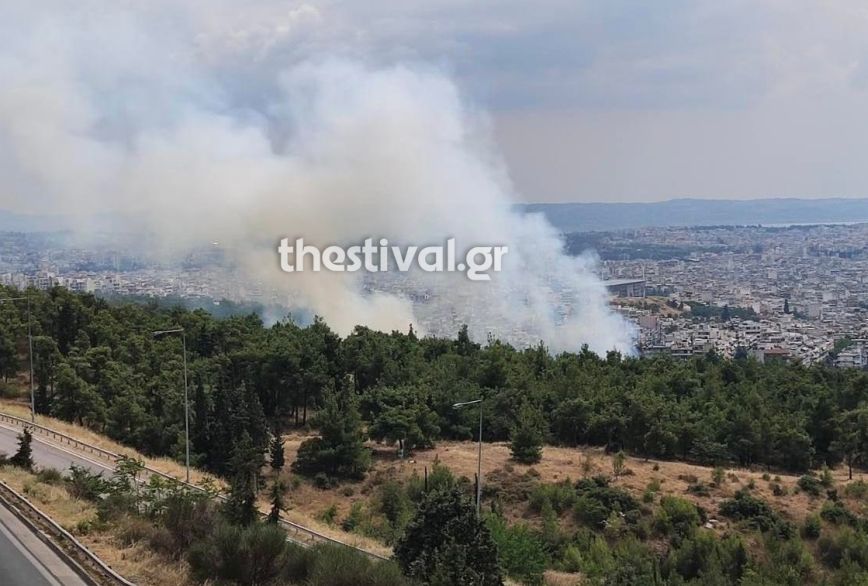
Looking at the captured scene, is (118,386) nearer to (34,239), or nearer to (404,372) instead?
(404,372)

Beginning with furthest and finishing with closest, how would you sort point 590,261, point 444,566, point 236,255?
point 590,261 → point 236,255 → point 444,566

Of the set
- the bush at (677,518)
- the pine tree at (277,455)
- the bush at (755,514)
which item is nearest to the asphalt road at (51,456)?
the pine tree at (277,455)

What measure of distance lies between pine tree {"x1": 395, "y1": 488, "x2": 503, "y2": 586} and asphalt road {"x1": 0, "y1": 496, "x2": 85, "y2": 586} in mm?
4482

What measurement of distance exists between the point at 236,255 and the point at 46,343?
4666 centimetres

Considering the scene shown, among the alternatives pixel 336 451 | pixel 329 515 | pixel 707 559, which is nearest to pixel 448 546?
pixel 707 559

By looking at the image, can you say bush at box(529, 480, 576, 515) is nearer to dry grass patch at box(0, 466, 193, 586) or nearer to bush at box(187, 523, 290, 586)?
dry grass patch at box(0, 466, 193, 586)

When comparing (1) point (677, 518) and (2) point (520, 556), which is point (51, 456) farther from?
(1) point (677, 518)

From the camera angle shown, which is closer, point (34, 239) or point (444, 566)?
point (444, 566)

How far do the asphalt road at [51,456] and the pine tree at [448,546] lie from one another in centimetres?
1043

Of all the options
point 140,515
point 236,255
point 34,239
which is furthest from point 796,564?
point 34,239

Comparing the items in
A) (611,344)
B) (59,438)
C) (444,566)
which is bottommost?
(611,344)

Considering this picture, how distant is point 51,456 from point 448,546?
577 inches

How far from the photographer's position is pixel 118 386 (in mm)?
31656

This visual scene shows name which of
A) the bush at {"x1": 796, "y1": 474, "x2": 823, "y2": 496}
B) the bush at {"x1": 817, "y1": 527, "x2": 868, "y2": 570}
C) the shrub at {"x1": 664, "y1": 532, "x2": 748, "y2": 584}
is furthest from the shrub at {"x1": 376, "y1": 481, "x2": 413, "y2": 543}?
the bush at {"x1": 796, "y1": 474, "x2": 823, "y2": 496}
